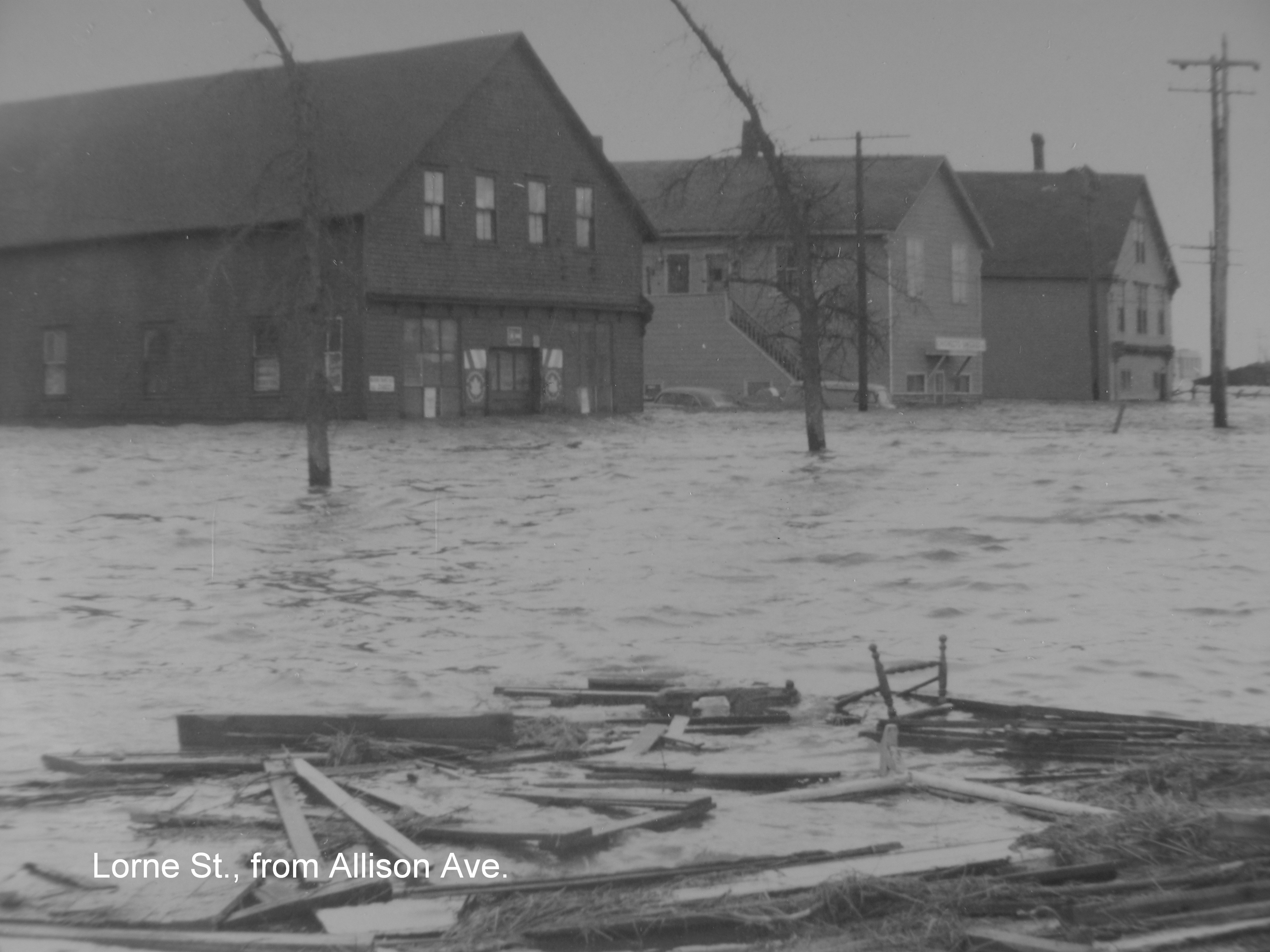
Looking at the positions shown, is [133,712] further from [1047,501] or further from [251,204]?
[251,204]

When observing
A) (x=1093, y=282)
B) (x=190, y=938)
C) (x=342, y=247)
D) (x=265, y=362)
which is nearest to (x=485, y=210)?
(x=342, y=247)

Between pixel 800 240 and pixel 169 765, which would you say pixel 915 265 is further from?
pixel 169 765

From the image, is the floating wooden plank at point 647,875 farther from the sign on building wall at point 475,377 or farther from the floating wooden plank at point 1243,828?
the sign on building wall at point 475,377

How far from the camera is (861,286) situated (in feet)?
131

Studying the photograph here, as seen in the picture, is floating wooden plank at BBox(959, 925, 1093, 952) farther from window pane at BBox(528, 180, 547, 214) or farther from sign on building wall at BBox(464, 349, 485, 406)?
window pane at BBox(528, 180, 547, 214)

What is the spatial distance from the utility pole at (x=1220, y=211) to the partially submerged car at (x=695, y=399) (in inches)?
582

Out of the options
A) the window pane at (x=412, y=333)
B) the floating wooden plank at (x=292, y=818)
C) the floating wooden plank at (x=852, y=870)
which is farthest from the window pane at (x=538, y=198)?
the floating wooden plank at (x=852, y=870)

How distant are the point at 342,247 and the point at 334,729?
90.2 ft

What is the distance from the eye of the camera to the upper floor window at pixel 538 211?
130ft

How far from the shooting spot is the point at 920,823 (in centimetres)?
743

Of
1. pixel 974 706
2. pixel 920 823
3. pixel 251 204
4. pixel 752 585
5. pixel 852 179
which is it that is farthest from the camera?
pixel 852 179

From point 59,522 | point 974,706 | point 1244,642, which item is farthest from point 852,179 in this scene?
point 974,706

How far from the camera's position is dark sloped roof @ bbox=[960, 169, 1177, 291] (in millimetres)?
58281

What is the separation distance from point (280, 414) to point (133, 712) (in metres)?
26.9
